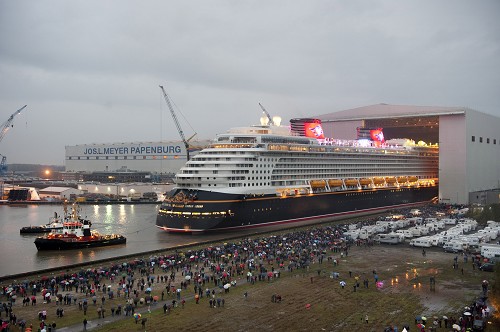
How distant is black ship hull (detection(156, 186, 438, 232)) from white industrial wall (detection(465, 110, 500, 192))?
21547 mm

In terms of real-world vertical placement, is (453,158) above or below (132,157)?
below

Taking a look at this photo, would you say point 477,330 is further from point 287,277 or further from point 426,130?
point 426,130

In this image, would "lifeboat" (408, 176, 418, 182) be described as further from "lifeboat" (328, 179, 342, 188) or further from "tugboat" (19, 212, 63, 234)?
"tugboat" (19, 212, 63, 234)

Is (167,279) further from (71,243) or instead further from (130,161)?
(130,161)

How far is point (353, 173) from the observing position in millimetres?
65875

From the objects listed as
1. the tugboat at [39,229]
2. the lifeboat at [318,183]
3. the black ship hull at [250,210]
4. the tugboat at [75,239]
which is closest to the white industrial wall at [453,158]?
the black ship hull at [250,210]

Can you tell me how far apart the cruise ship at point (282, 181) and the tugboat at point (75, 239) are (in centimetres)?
613

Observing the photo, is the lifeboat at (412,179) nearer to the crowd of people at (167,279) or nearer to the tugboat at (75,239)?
the crowd of people at (167,279)

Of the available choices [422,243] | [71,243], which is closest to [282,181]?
[422,243]

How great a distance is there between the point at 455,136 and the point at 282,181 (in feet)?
118

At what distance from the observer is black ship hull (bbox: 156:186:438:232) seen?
43.4 metres

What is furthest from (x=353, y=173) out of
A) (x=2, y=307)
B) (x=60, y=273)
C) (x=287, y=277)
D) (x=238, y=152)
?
(x=2, y=307)

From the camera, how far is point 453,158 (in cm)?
7275

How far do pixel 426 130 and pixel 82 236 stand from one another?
249 feet
